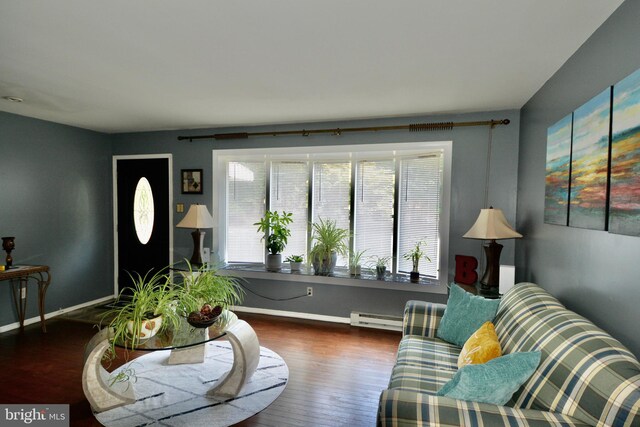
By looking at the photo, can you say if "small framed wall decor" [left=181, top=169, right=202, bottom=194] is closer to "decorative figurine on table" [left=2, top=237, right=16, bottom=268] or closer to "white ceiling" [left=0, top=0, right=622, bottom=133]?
"white ceiling" [left=0, top=0, right=622, bottom=133]

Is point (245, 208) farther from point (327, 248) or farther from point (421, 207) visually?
point (421, 207)

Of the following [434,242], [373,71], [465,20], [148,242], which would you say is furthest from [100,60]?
[434,242]

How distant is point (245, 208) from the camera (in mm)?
4590

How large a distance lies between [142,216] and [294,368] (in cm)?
321

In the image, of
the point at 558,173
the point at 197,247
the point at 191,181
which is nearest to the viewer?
the point at 558,173

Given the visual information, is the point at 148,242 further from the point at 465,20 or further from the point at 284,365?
the point at 465,20

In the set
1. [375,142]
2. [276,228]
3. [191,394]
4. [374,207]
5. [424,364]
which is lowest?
[191,394]

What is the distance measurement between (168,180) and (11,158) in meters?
1.61

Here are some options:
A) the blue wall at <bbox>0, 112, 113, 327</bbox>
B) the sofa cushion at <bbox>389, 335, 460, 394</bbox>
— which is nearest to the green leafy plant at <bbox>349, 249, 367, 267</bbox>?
the sofa cushion at <bbox>389, 335, 460, 394</bbox>

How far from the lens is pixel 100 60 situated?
7.62 feet

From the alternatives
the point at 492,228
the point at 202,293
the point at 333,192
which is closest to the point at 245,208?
the point at 333,192

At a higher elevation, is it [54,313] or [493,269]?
[493,269]

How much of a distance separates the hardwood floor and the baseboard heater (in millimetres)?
74

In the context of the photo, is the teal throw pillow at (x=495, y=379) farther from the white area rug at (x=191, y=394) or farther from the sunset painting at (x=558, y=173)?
the white area rug at (x=191, y=394)
